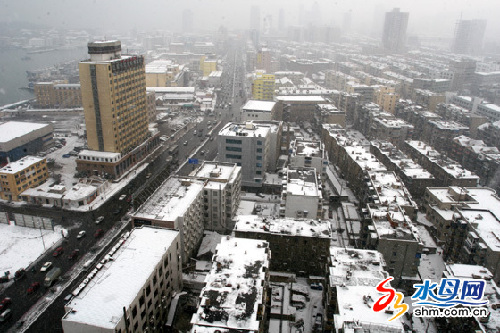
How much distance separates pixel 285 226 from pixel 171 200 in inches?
540

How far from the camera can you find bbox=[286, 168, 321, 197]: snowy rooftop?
45375 mm

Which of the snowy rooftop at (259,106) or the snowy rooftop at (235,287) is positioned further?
the snowy rooftop at (259,106)

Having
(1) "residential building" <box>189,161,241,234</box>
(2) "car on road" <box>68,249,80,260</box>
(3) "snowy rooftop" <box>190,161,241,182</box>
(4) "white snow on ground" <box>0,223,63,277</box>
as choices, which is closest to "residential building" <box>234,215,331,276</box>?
(1) "residential building" <box>189,161,241,234</box>

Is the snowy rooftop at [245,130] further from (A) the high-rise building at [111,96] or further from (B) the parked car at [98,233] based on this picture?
(B) the parked car at [98,233]

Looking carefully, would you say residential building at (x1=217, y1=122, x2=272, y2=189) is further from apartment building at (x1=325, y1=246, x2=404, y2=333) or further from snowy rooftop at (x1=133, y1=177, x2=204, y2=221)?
apartment building at (x1=325, y1=246, x2=404, y2=333)

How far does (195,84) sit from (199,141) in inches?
3213

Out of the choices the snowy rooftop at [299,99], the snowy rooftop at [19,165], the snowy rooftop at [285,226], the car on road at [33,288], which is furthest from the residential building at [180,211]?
the snowy rooftop at [299,99]

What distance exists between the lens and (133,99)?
6700cm

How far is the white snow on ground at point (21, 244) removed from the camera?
41938 mm

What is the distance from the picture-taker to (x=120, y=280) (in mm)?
28562

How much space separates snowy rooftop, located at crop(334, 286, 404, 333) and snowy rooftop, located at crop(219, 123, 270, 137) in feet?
115

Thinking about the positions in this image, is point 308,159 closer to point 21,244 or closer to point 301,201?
point 301,201

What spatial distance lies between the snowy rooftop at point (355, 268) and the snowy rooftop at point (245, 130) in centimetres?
3020

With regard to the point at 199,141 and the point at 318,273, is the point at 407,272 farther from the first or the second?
the point at 199,141
